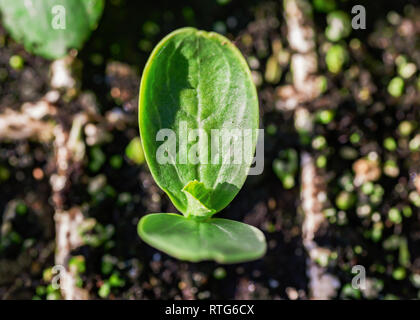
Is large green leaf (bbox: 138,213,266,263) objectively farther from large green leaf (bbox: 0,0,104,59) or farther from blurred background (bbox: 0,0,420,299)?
large green leaf (bbox: 0,0,104,59)

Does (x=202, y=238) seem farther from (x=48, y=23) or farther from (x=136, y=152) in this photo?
(x=48, y=23)

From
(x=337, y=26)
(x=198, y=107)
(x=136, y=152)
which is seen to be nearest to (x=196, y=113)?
(x=198, y=107)

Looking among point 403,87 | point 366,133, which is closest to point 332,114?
point 366,133

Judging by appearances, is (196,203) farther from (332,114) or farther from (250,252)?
(332,114)

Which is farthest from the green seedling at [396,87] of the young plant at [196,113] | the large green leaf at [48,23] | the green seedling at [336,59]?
the large green leaf at [48,23]

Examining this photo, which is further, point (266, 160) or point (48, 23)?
point (266, 160)

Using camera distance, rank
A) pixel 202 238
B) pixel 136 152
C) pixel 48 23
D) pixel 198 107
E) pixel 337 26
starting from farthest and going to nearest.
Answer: pixel 337 26 → pixel 136 152 → pixel 48 23 → pixel 198 107 → pixel 202 238

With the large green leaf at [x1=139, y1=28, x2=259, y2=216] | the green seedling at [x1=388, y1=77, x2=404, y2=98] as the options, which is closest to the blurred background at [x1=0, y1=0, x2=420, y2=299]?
the green seedling at [x1=388, y1=77, x2=404, y2=98]
